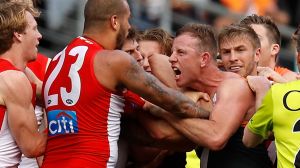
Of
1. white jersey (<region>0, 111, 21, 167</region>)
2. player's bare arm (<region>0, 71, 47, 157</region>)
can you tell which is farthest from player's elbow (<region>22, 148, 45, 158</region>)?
white jersey (<region>0, 111, 21, 167</region>)

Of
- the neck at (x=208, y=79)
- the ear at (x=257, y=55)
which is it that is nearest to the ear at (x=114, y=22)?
the neck at (x=208, y=79)

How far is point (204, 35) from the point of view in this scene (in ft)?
25.3

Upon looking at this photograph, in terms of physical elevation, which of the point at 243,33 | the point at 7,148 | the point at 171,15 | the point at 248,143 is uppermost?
the point at 243,33

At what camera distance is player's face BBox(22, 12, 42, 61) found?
716 centimetres

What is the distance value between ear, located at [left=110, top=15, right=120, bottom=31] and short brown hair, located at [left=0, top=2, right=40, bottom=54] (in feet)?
2.44

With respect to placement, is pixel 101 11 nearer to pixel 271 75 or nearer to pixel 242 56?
pixel 271 75

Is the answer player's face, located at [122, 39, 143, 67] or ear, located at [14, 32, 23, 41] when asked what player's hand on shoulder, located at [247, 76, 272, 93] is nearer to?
player's face, located at [122, 39, 143, 67]

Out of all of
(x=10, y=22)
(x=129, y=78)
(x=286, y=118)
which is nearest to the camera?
(x=286, y=118)

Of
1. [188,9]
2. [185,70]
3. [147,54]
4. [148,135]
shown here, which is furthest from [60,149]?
[188,9]

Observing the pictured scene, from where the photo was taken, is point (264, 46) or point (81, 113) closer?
point (81, 113)

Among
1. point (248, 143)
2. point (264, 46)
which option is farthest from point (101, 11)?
point (264, 46)

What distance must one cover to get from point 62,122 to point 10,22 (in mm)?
923

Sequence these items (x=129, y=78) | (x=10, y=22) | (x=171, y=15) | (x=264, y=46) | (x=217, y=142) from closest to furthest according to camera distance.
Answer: (x=129, y=78), (x=217, y=142), (x=10, y=22), (x=264, y=46), (x=171, y=15)

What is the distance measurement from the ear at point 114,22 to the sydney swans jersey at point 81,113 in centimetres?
20
